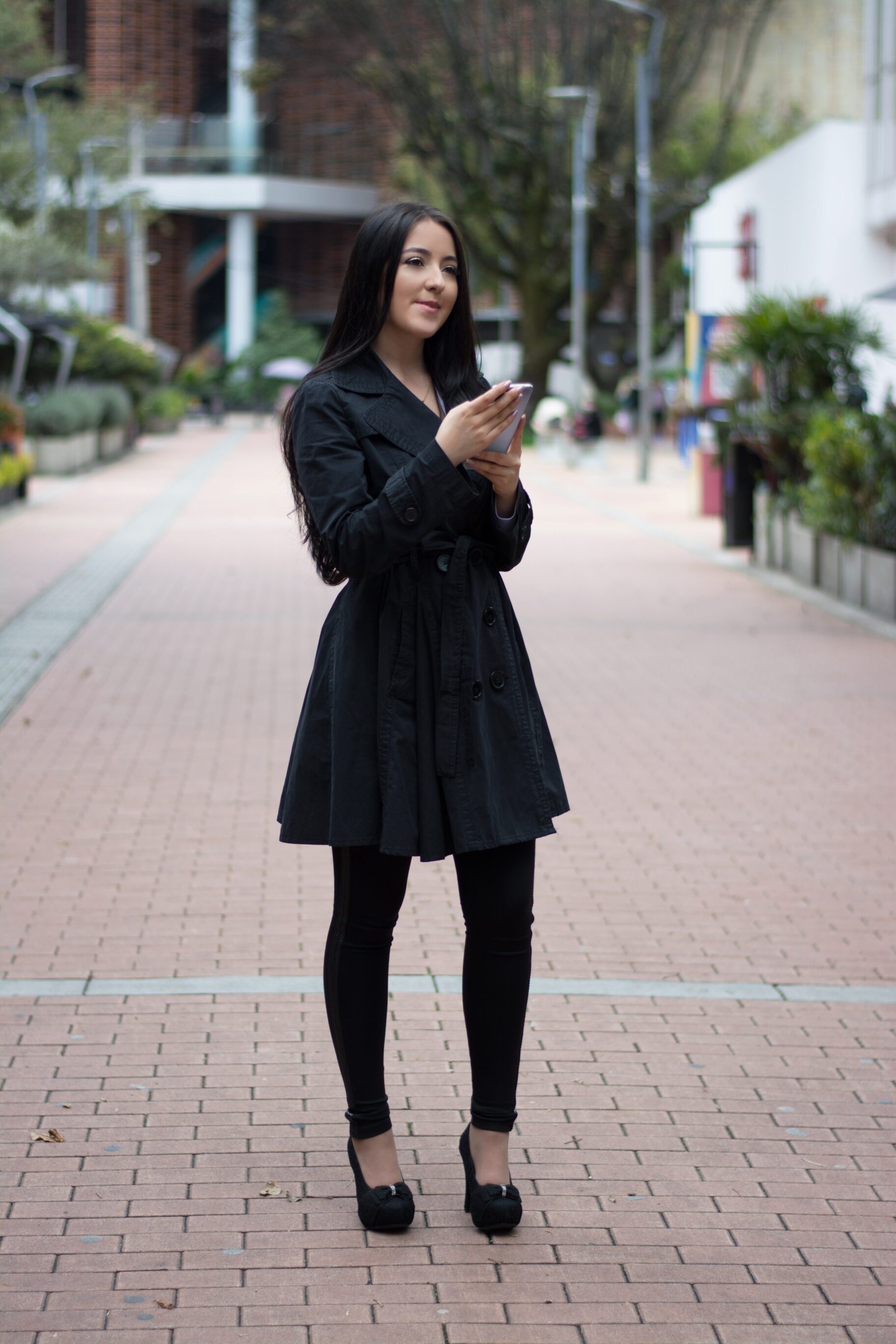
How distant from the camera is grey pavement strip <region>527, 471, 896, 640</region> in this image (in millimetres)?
12867

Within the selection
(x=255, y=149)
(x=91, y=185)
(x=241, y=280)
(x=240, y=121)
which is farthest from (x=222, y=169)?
(x=91, y=185)

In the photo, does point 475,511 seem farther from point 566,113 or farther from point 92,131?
point 92,131

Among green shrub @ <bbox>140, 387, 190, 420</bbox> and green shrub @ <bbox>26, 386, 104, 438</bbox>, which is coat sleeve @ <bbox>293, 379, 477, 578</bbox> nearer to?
green shrub @ <bbox>26, 386, 104, 438</bbox>

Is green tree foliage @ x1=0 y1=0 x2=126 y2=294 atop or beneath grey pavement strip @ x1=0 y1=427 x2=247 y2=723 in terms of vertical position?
atop

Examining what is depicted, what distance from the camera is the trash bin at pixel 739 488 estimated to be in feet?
58.1

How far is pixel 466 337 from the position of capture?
133 inches

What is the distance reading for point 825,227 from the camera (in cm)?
2698

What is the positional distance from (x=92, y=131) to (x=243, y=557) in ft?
114

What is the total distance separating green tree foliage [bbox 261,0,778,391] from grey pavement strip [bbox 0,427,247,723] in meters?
21.0

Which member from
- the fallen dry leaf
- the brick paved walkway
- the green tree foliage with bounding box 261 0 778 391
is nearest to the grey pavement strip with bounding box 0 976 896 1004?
the brick paved walkway

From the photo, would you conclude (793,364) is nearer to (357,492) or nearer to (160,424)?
(357,492)

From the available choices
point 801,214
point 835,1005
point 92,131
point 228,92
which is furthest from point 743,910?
point 228,92

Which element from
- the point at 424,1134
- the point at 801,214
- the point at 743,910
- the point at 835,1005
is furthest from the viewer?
the point at 801,214

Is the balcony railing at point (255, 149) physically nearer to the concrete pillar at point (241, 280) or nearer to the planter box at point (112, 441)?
the concrete pillar at point (241, 280)
